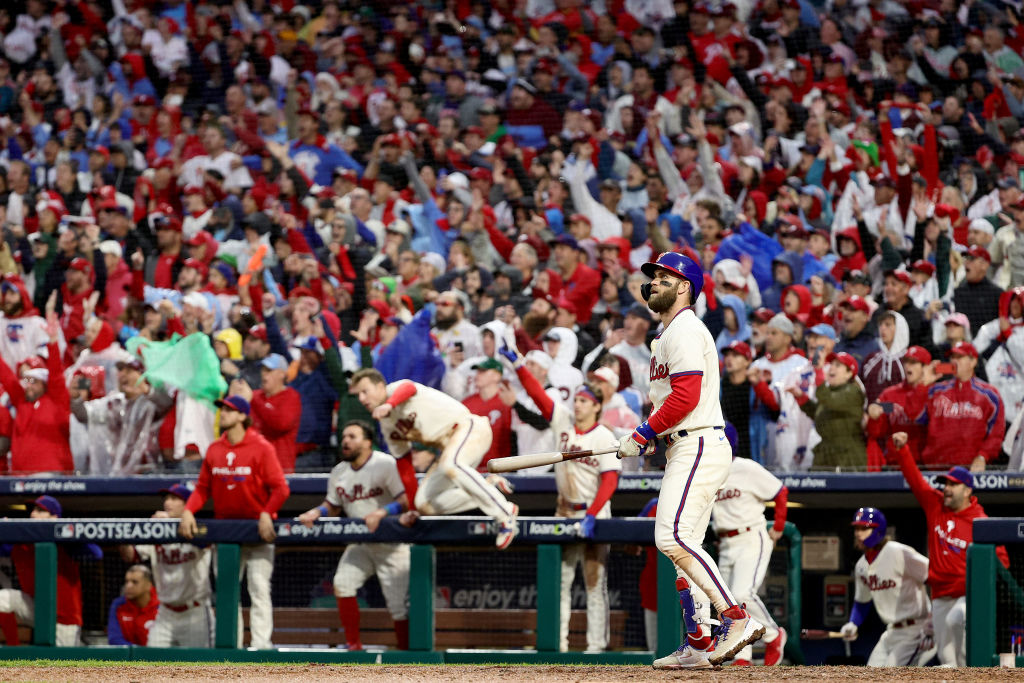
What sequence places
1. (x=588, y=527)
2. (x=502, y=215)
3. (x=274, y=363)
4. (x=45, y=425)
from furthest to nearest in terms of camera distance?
1. (x=502, y=215)
2. (x=45, y=425)
3. (x=274, y=363)
4. (x=588, y=527)

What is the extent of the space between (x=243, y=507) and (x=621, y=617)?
221 centimetres

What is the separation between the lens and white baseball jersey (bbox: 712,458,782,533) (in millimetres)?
7777

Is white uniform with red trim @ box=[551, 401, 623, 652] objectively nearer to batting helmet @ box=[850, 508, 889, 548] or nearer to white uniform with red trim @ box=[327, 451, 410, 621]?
white uniform with red trim @ box=[327, 451, 410, 621]

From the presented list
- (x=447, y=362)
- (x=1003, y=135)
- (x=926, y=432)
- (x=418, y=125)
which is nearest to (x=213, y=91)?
(x=418, y=125)

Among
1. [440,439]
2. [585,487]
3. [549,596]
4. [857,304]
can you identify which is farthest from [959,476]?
[440,439]

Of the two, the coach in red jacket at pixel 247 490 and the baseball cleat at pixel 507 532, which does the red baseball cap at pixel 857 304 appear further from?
the coach in red jacket at pixel 247 490

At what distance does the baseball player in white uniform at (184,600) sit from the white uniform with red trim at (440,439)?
49.3 inches

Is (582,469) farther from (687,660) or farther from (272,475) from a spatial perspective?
(687,660)

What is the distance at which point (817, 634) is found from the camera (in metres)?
8.58

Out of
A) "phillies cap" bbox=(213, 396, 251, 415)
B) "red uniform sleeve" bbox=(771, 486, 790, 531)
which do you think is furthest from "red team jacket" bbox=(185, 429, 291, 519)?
"red uniform sleeve" bbox=(771, 486, 790, 531)

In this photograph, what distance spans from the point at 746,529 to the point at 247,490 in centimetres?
279

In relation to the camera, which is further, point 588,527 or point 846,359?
point 846,359

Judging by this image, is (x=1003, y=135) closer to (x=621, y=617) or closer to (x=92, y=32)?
(x=621, y=617)

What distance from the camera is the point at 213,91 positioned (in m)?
15.6
